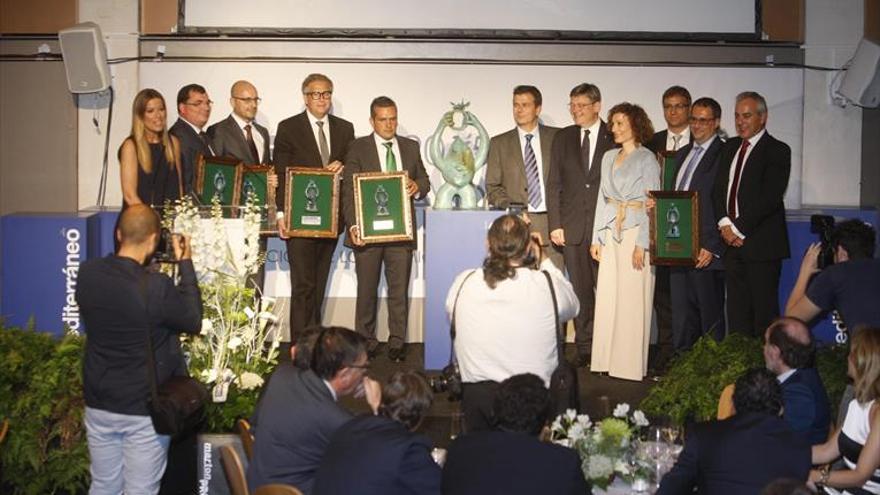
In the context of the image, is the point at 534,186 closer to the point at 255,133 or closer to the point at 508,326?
the point at 255,133

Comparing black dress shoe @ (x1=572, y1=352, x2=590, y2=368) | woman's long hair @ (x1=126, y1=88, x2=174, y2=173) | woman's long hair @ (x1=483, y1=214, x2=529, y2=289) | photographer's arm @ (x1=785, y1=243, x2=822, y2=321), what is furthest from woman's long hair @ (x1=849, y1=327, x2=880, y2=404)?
woman's long hair @ (x1=126, y1=88, x2=174, y2=173)

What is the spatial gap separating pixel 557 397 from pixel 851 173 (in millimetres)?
5310

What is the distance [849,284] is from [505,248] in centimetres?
172

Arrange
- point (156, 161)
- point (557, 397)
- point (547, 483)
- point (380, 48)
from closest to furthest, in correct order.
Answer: point (547, 483)
point (557, 397)
point (156, 161)
point (380, 48)

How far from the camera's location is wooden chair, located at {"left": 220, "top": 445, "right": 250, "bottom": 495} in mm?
4371

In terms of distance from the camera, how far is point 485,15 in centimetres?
974

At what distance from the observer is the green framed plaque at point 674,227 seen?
8078 millimetres

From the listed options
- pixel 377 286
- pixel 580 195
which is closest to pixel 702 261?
pixel 580 195

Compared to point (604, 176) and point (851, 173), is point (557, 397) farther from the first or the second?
Result: point (851, 173)

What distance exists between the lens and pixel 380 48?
31.8 feet

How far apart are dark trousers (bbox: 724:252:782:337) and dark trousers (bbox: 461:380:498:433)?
3295 millimetres

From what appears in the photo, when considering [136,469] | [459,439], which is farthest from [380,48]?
[459,439]

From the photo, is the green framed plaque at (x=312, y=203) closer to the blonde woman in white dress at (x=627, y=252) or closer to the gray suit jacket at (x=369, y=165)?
the gray suit jacket at (x=369, y=165)

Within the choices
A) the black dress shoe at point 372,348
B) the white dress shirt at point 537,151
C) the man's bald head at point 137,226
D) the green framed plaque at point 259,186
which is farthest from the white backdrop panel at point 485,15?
the man's bald head at point 137,226
